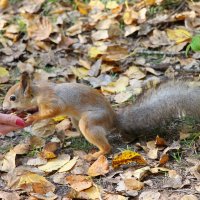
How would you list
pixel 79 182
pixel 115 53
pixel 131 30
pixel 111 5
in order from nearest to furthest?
pixel 79 182
pixel 115 53
pixel 131 30
pixel 111 5

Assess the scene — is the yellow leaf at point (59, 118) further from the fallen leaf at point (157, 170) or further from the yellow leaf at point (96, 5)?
the yellow leaf at point (96, 5)

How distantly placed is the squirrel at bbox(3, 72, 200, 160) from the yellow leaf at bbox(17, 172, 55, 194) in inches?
16.0

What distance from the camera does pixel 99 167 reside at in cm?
343

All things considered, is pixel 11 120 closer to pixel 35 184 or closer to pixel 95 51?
pixel 35 184

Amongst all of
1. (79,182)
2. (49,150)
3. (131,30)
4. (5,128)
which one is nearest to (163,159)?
(79,182)

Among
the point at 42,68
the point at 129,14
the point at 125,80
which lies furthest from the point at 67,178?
the point at 129,14

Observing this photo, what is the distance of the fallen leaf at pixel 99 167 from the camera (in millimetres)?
3383

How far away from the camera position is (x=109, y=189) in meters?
3.23

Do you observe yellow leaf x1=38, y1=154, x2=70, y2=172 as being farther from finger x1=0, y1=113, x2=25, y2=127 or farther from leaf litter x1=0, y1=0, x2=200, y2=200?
finger x1=0, y1=113, x2=25, y2=127

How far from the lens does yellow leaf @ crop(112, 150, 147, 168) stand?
3.41 meters

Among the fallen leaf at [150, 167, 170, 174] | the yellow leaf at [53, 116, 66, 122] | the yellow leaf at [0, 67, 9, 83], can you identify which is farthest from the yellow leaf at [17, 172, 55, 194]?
the yellow leaf at [0, 67, 9, 83]

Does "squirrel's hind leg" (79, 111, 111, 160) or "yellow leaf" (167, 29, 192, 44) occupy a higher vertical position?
"yellow leaf" (167, 29, 192, 44)

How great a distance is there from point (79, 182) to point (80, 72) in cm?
169

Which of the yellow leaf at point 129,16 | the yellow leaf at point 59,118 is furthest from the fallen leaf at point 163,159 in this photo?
the yellow leaf at point 129,16
